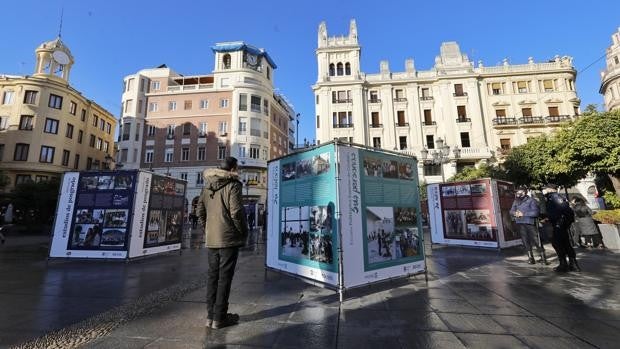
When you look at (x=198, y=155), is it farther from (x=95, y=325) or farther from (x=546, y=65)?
(x=546, y=65)

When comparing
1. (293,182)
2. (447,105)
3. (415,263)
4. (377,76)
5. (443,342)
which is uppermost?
(377,76)

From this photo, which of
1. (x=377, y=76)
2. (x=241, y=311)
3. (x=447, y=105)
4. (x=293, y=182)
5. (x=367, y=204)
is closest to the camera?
(x=241, y=311)

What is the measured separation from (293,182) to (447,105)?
36781mm

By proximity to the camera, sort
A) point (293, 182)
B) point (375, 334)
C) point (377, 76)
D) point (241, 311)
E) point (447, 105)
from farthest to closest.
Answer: point (377, 76) < point (447, 105) < point (293, 182) < point (241, 311) < point (375, 334)

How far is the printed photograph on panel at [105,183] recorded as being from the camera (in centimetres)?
887

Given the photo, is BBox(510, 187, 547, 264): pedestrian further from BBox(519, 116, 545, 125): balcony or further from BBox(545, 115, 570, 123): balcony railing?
BBox(545, 115, 570, 123): balcony railing

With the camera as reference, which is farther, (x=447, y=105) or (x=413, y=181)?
(x=447, y=105)

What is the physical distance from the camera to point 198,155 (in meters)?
37.6

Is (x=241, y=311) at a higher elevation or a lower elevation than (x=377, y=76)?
lower

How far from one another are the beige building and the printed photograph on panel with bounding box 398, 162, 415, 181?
3583 cm

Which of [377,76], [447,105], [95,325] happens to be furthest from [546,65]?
[95,325]

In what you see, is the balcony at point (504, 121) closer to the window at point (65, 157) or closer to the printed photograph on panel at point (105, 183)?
the printed photograph on panel at point (105, 183)

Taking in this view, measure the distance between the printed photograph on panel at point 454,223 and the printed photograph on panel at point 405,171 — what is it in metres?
6.43

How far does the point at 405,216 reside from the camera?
587 centimetres
